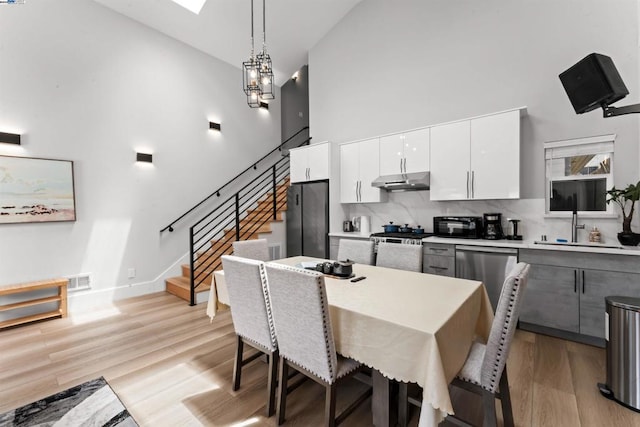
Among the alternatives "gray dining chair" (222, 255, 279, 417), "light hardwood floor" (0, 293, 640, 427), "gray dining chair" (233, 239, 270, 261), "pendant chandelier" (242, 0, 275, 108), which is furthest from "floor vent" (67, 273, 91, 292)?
"pendant chandelier" (242, 0, 275, 108)

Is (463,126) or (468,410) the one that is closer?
(468,410)

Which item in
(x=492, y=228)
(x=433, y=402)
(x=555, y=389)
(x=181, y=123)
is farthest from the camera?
(x=181, y=123)

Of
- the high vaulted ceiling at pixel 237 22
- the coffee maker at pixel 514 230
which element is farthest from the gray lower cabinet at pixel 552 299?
the high vaulted ceiling at pixel 237 22

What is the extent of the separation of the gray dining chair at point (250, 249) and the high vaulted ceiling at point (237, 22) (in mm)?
3760

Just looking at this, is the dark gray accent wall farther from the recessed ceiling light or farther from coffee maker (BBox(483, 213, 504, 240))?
coffee maker (BBox(483, 213, 504, 240))

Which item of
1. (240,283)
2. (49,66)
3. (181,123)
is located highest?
(49,66)

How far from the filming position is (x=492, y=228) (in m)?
3.47

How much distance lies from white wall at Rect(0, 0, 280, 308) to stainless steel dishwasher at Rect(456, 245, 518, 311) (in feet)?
14.5

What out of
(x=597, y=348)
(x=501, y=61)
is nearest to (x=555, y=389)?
(x=597, y=348)

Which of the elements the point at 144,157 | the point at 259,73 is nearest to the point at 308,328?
the point at 259,73

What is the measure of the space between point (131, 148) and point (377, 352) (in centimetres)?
476

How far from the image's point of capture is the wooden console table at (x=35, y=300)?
3.33 m

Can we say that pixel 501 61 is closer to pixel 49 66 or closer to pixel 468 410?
pixel 468 410

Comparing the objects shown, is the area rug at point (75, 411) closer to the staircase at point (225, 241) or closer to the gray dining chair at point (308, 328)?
the gray dining chair at point (308, 328)
